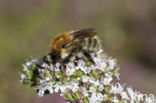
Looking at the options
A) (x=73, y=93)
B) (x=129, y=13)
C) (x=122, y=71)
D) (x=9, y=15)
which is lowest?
(x=73, y=93)

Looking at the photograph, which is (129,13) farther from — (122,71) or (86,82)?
(86,82)

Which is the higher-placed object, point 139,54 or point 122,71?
point 139,54

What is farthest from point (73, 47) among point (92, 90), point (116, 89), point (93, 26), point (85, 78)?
point (93, 26)

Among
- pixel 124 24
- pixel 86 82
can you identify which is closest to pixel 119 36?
pixel 124 24

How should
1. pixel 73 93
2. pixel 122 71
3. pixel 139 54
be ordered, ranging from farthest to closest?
pixel 139 54
pixel 122 71
pixel 73 93

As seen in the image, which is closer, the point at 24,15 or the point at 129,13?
the point at 24,15

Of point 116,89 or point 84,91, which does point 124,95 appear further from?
point 84,91
